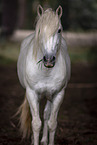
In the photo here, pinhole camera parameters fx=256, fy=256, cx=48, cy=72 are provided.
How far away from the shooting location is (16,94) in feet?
23.9

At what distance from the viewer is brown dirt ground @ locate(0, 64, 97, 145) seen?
425 cm

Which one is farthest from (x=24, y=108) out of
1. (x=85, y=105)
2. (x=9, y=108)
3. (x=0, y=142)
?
(x=85, y=105)

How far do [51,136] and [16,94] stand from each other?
3743 millimetres

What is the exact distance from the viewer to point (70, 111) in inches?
234

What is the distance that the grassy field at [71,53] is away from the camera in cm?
1281

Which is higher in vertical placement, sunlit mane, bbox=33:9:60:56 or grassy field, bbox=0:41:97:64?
sunlit mane, bbox=33:9:60:56

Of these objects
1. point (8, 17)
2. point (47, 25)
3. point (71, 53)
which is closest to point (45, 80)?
point (47, 25)

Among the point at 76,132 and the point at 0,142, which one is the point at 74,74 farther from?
the point at 0,142

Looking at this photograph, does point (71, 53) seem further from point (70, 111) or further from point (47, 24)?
point (47, 24)

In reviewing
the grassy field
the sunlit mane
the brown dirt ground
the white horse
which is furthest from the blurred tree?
the sunlit mane

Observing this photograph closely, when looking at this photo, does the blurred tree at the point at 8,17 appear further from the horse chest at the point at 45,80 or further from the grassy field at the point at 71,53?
the horse chest at the point at 45,80

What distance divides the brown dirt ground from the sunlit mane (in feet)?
5.97

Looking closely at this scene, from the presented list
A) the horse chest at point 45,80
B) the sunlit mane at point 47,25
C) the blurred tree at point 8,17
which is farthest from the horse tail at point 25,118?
the blurred tree at point 8,17

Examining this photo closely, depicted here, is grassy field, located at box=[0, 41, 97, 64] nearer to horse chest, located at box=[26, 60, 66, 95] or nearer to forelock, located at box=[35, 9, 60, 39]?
horse chest, located at box=[26, 60, 66, 95]
